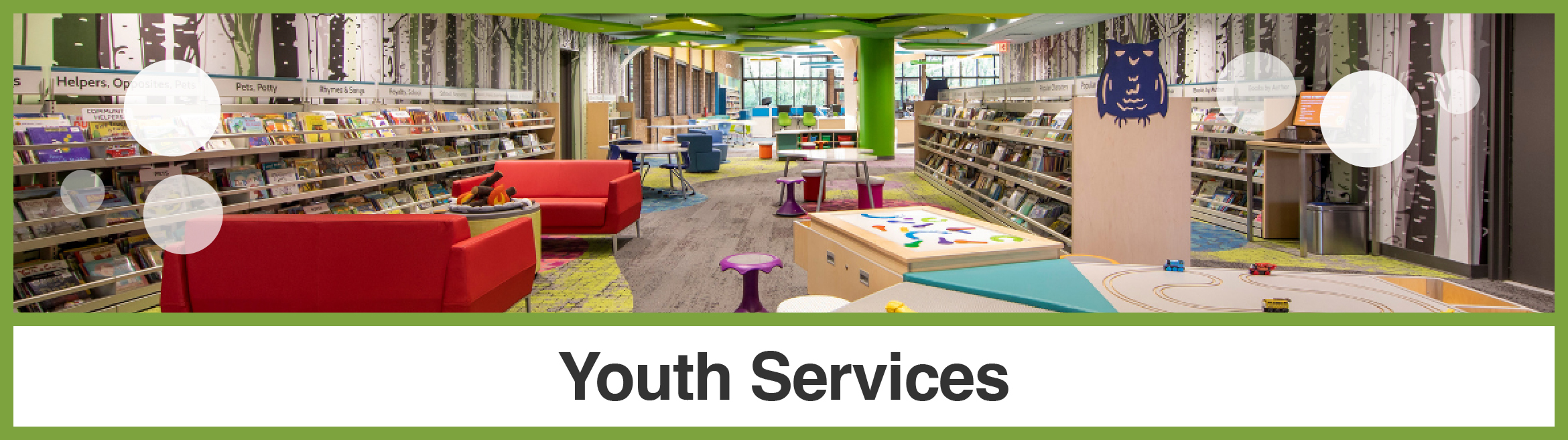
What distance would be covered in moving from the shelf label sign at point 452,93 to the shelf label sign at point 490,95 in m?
0.12

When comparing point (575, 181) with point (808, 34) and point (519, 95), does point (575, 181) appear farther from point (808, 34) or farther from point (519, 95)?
point (808, 34)

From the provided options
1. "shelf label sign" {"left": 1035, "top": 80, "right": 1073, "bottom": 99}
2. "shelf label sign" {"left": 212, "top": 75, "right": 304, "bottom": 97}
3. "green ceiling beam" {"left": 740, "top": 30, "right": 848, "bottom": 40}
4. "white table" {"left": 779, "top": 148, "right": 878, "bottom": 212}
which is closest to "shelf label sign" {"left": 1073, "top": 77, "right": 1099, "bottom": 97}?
"shelf label sign" {"left": 1035, "top": 80, "right": 1073, "bottom": 99}

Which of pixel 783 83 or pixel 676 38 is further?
pixel 783 83

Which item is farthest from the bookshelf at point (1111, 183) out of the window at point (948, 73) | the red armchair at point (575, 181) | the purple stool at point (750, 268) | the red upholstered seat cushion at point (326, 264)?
the window at point (948, 73)

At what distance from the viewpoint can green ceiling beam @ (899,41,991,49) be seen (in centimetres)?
1742

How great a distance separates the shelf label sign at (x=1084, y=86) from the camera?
19.8 ft

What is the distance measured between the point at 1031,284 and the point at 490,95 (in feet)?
27.8

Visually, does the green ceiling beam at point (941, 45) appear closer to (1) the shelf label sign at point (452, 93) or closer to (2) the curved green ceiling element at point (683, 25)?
(2) the curved green ceiling element at point (683, 25)

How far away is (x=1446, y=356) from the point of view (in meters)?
1.78

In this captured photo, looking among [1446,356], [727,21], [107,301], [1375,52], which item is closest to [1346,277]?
[1446,356]

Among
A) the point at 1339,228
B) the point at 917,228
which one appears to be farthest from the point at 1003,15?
the point at 917,228
